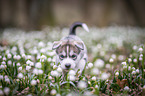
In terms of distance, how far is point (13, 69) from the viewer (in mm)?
2801

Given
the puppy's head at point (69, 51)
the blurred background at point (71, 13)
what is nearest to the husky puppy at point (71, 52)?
the puppy's head at point (69, 51)

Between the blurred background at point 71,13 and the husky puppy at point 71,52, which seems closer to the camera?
the husky puppy at point 71,52

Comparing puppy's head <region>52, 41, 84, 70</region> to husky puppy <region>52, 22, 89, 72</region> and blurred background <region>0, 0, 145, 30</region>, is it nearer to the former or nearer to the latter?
husky puppy <region>52, 22, 89, 72</region>

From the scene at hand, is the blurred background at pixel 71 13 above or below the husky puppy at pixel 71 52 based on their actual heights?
above

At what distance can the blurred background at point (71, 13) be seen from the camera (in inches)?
377

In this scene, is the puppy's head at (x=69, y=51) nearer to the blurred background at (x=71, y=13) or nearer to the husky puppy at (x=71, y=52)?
the husky puppy at (x=71, y=52)

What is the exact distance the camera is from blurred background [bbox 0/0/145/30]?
959 centimetres

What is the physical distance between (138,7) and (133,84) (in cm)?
957

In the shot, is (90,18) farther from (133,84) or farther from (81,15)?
(133,84)

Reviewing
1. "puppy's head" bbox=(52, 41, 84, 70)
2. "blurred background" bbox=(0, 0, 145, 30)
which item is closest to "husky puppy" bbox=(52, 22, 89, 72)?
"puppy's head" bbox=(52, 41, 84, 70)

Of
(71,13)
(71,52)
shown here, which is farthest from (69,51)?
(71,13)

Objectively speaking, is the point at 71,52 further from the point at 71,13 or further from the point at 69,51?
the point at 71,13

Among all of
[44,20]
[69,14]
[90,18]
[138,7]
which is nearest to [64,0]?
[69,14]

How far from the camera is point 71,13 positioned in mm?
12234
